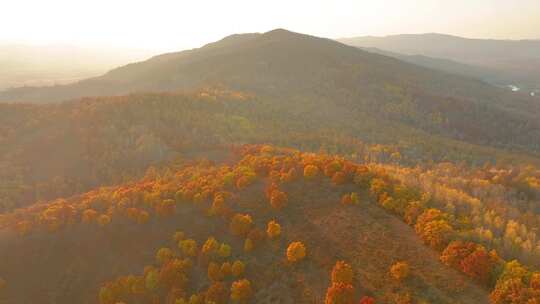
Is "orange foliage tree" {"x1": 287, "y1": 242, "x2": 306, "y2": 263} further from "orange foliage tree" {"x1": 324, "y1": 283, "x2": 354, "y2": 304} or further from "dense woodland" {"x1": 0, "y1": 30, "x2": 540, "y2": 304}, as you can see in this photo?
"orange foliage tree" {"x1": 324, "y1": 283, "x2": 354, "y2": 304}

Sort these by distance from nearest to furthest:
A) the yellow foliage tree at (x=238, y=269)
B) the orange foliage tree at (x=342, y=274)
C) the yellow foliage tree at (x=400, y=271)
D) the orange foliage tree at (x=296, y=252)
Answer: the yellow foliage tree at (x=400, y=271)
the orange foliage tree at (x=342, y=274)
the orange foliage tree at (x=296, y=252)
the yellow foliage tree at (x=238, y=269)

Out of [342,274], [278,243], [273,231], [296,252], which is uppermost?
[273,231]

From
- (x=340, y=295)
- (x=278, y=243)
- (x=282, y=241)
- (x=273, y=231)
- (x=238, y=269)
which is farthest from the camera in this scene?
(x=273, y=231)

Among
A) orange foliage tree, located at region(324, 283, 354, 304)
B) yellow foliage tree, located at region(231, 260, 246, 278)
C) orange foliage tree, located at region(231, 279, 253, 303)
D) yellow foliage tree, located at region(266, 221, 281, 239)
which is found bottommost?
orange foliage tree, located at region(231, 279, 253, 303)

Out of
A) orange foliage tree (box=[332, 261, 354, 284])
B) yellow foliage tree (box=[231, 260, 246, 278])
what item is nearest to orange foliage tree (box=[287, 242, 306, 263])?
orange foliage tree (box=[332, 261, 354, 284])

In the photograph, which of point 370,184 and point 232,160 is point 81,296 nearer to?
point 370,184

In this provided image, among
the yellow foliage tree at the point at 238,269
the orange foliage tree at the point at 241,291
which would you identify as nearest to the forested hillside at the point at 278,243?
the orange foliage tree at the point at 241,291

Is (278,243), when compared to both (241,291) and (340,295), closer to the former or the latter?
(241,291)

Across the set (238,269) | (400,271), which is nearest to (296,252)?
(238,269)

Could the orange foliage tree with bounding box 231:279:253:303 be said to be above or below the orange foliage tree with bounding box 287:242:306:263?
below

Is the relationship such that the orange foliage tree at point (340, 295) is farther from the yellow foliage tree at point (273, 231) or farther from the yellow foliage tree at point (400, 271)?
the yellow foliage tree at point (273, 231)

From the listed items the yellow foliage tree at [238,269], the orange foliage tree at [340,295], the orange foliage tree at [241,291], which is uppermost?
the orange foliage tree at [340,295]

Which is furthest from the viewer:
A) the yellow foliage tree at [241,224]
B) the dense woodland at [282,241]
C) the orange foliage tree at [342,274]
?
the yellow foliage tree at [241,224]
